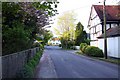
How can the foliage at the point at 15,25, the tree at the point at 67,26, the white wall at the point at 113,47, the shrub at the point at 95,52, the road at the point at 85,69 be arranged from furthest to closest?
the tree at the point at 67,26 < the shrub at the point at 95,52 < the white wall at the point at 113,47 < the road at the point at 85,69 < the foliage at the point at 15,25

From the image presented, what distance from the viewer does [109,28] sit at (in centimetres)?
4934

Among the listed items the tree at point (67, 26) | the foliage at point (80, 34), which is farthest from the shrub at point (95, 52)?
the tree at point (67, 26)

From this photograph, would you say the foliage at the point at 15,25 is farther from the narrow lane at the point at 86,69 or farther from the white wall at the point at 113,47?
the white wall at the point at 113,47

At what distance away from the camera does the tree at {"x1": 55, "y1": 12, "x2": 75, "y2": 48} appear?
87062 mm

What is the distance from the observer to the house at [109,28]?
38.1 m

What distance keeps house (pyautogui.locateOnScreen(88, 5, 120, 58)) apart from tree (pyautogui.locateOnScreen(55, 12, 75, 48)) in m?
26.8

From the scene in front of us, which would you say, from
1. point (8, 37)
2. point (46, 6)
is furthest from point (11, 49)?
point (46, 6)

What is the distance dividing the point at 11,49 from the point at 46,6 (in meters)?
4.11

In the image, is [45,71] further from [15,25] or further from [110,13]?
[110,13]

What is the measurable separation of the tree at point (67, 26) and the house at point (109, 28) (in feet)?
88.0

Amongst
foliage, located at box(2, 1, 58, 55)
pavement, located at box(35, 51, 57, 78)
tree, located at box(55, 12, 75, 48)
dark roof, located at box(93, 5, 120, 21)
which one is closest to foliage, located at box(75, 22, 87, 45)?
tree, located at box(55, 12, 75, 48)

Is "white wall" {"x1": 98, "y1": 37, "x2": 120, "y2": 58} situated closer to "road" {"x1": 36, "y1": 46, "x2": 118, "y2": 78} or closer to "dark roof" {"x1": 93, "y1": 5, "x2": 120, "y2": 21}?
"road" {"x1": 36, "y1": 46, "x2": 118, "y2": 78}

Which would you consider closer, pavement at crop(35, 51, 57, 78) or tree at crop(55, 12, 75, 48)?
pavement at crop(35, 51, 57, 78)

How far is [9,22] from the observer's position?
17500 millimetres
